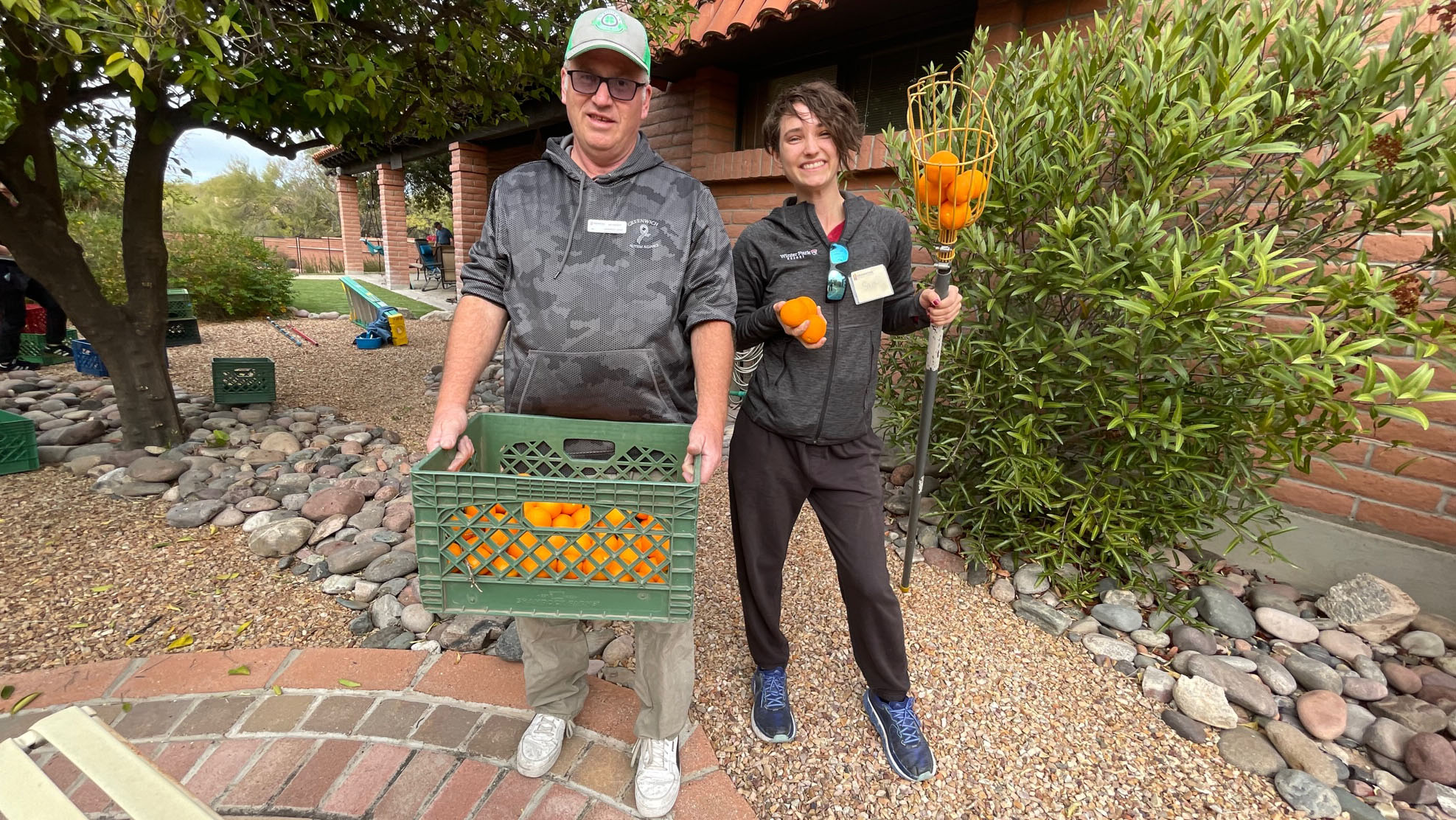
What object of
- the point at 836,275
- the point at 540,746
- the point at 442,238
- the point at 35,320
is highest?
the point at 442,238

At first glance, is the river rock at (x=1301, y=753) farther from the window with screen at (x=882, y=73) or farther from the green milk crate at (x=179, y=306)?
the green milk crate at (x=179, y=306)

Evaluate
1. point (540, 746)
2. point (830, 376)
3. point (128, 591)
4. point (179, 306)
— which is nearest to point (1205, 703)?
point (830, 376)

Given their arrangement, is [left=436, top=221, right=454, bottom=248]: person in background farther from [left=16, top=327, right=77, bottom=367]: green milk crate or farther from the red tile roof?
the red tile roof

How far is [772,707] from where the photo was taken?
1979 mm

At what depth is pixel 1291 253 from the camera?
234 centimetres

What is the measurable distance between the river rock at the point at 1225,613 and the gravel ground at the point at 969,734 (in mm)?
625

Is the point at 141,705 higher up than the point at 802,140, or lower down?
lower down

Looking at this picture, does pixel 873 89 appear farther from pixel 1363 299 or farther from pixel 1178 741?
pixel 1178 741

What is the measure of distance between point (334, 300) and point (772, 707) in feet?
43.9

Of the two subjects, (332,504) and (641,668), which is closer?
(641,668)

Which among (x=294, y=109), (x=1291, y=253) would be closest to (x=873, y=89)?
(x=1291, y=253)

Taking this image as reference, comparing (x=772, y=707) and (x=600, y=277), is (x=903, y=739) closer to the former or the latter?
(x=772, y=707)

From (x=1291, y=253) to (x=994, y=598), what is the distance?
1.69 meters

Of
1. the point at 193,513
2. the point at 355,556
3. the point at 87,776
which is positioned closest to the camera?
the point at 87,776
